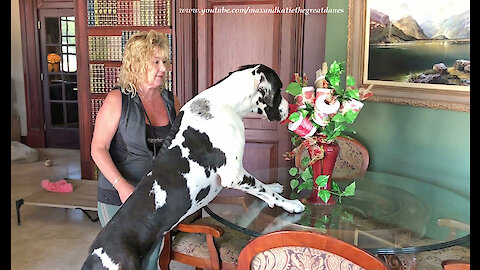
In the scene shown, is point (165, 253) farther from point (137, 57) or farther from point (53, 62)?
point (53, 62)

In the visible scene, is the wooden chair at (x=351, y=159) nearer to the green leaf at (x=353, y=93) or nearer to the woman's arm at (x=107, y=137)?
the green leaf at (x=353, y=93)

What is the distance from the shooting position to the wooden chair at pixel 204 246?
1.79 meters

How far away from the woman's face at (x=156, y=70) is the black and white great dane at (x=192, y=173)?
0.34m

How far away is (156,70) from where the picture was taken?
182 cm

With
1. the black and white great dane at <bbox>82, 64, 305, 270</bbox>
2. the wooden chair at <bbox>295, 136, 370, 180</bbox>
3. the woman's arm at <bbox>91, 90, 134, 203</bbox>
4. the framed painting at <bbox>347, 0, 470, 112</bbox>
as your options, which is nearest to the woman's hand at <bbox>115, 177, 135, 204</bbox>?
the woman's arm at <bbox>91, 90, 134, 203</bbox>

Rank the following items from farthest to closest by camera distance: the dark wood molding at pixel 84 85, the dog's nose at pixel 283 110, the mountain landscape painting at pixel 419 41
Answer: the dark wood molding at pixel 84 85 < the mountain landscape painting at pixel 419 41 < the dog's nose at pixel 283 110

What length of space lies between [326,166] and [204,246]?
0.67 meters

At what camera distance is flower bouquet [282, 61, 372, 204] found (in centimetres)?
153

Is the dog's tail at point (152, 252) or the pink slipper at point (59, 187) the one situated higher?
the dog's tail at point (152, 252)

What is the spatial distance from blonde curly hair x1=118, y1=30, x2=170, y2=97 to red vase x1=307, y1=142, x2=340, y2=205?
2.69ft

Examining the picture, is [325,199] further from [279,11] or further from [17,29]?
[17,29]

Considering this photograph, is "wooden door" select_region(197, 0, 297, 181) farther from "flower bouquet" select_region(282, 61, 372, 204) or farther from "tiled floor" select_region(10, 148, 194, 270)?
"flower bouquet" select_region(282, 61, 372, 204)

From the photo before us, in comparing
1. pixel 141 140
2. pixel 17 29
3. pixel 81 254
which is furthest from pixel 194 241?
pixel 17 29

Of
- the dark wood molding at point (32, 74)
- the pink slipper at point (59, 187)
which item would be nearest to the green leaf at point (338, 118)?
the pink slipper at point (59, 187)
